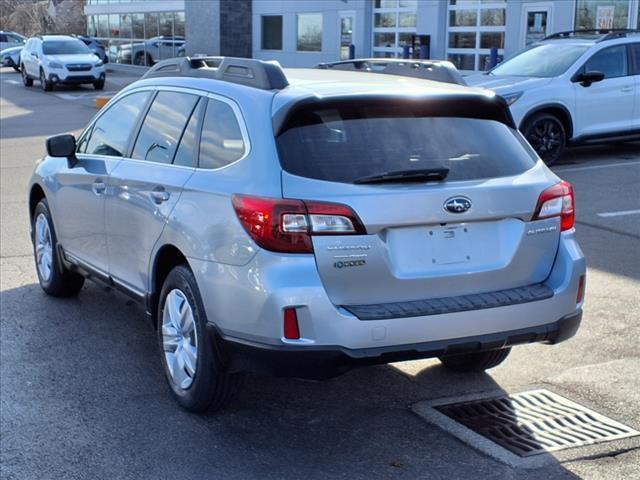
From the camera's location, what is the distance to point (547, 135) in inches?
522

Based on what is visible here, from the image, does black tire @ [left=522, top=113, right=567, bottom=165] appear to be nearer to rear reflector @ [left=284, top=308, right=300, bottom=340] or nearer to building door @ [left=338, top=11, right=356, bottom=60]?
rear reflector @ [left=284, top=308, right=300, bottom=340]

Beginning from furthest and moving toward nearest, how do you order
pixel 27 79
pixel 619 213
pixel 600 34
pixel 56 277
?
pixel 27 79 → pixel 600 34 → pixel 619 213 → pixel 56 277

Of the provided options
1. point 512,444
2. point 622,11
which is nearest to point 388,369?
point 512,444

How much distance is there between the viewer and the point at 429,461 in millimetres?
4332

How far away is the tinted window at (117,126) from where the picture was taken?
5777 mm

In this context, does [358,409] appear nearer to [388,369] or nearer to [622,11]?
[388,369]

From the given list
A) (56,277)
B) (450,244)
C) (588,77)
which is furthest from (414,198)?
(588,77)

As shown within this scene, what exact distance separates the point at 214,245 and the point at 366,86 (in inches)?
43.3

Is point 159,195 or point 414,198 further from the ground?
point 414,198

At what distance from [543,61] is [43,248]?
9165 mm

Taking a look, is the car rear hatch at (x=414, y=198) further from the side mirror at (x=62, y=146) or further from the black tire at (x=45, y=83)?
the black tire at (x=45, y=83)

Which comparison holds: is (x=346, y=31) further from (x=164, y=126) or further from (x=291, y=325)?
(x=291, y=325)

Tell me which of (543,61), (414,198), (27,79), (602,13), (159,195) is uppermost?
(602,13)

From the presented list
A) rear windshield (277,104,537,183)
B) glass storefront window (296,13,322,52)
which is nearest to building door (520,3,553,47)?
glass storefront window (296,13,322,52)
